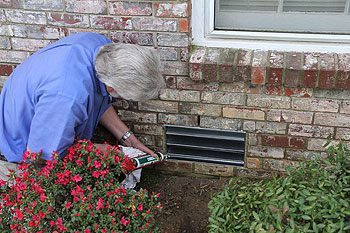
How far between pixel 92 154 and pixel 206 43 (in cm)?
105

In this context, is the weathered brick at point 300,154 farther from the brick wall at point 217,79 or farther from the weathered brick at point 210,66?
the weathered brick at point 210,66

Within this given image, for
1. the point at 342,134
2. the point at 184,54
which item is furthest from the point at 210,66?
the point at 342,134

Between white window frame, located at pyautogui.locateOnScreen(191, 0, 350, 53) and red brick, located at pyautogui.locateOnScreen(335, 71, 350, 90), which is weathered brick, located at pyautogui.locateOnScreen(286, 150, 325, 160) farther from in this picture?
white window frame, located at pyautogui.locateOnScreen(191, 0, 350, 53)

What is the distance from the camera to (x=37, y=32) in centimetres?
301

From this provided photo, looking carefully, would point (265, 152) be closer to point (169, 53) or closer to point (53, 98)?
point (169, 53)

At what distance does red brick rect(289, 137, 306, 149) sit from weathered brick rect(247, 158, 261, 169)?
0.83 feet

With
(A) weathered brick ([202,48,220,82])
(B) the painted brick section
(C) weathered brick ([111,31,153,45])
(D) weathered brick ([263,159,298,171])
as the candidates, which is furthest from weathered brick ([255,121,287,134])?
(B) the painted brick section

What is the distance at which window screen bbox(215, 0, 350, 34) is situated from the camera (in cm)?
270

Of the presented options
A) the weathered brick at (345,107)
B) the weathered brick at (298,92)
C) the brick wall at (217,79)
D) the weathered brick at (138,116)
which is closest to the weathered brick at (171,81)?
the brick wall at (217,79)

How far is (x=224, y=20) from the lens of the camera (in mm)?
2836

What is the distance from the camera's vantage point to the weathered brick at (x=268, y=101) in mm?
→ 2830

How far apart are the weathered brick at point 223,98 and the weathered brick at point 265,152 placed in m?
0.36

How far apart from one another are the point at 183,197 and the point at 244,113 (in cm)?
72

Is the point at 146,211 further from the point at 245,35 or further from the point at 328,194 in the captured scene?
the point at 245,35
